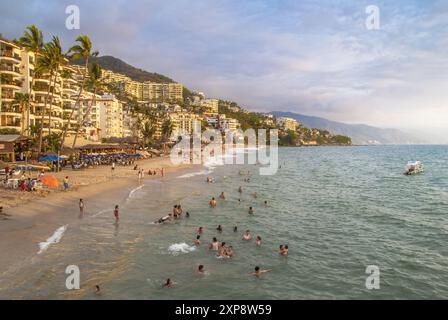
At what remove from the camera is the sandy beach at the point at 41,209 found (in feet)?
58.3

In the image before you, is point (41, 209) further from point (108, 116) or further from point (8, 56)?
point (108, 116)

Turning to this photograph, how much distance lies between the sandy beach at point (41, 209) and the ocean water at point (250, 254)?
2.86ft

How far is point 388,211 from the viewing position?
3234 cm

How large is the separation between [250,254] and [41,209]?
51.0 feet

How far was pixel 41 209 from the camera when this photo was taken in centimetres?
2569

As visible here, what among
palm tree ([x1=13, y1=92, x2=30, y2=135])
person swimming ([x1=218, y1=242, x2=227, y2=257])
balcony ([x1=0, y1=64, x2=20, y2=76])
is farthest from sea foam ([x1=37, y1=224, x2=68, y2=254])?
balcony ([x1=0, y1=64, x2=20, y2=76])

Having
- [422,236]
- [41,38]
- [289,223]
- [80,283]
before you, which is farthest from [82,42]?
[422,236]

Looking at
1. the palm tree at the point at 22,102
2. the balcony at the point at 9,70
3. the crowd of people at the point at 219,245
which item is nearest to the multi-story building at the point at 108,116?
the balcony at the point at 9,70

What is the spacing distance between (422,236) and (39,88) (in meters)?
60.4

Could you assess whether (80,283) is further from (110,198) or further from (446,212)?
(446,212)

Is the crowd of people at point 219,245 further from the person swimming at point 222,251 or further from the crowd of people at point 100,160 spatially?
the crowd of people at point 100,160

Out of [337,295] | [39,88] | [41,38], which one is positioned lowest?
[337,295]

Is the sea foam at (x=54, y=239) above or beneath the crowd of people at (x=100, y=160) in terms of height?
beneath

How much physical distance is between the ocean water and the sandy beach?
872 millimetres
